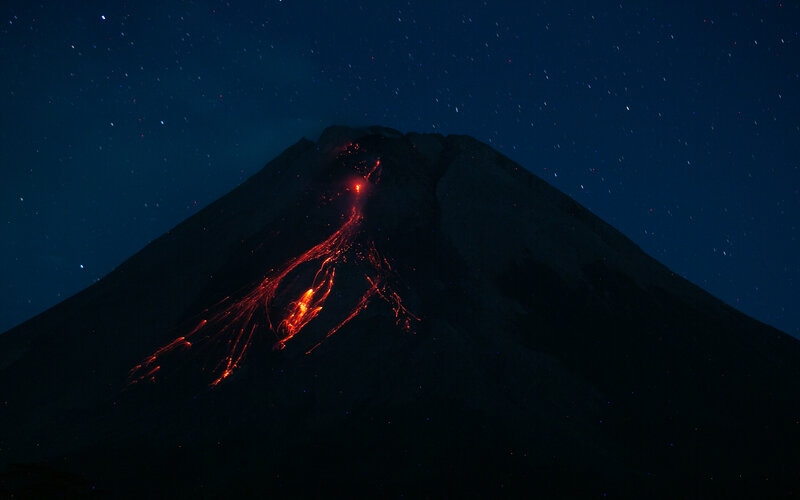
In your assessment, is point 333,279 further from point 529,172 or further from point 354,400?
point 529,172

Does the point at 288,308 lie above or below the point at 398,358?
above

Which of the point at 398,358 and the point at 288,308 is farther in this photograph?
the point at 288,308

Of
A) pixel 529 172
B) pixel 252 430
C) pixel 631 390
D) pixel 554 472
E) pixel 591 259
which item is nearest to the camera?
pixel 554 472

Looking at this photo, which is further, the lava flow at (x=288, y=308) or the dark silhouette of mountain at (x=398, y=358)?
the lava flow at (x=288, y=308)

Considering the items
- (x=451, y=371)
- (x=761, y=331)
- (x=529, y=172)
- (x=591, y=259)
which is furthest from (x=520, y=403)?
(x=529, y=172)
